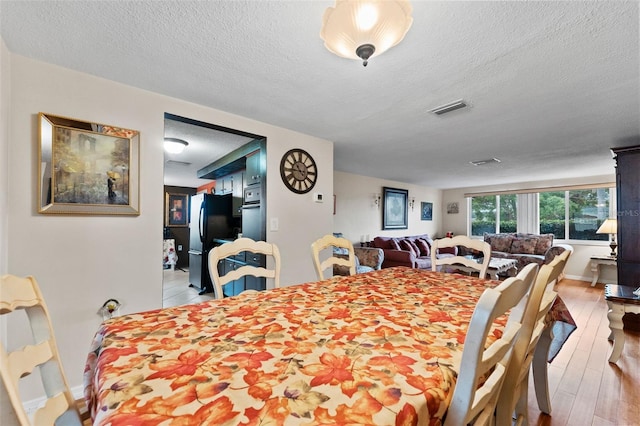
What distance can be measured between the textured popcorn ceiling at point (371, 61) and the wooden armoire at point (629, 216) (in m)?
0.31

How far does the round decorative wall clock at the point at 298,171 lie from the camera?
2842 millimetres

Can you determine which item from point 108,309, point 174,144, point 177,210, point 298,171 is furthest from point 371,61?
point 177,210

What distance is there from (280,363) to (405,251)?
14.6 ft

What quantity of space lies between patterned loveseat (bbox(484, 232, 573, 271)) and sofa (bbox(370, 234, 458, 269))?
1.01m

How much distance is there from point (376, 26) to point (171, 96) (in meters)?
1.74

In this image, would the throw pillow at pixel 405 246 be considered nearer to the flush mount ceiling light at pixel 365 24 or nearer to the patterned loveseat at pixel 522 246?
the patterned loveseat at pixel 522 246

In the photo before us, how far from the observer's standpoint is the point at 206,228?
429 centimetres

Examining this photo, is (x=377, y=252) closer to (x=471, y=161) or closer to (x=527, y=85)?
(x=471, y=161)

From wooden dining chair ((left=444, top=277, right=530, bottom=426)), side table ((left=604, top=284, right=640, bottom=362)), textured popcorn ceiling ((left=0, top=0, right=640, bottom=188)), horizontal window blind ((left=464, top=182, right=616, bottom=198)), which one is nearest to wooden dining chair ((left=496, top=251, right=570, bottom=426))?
wooden dining chair ((left=444, top=277, right=530, bottom=426))

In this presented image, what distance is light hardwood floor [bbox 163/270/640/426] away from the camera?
5.36ft

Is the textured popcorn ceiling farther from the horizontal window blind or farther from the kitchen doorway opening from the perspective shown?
the horizontal window blind

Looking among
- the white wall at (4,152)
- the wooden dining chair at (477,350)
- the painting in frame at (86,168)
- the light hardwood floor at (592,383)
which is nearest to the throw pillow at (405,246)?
the light hardwood floor at (592,383)

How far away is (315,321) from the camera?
1023 millimetres

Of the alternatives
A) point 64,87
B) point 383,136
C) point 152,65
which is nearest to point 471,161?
point 383,136
